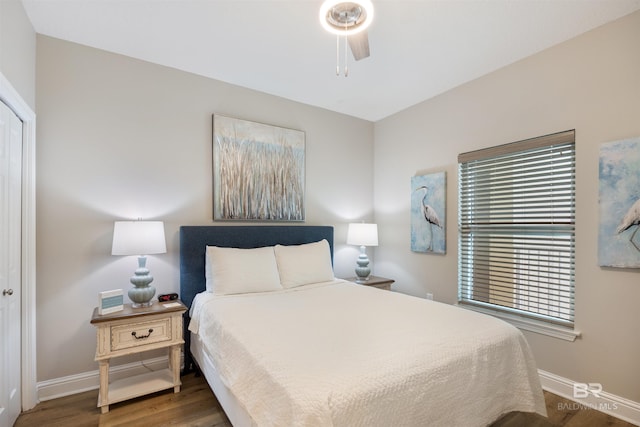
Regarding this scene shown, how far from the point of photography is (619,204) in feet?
6.98

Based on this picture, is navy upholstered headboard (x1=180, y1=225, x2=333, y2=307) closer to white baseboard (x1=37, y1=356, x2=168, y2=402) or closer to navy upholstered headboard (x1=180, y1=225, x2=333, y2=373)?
navy upholstered headboard (x1=180, y1=225, x2=333, y2=373)

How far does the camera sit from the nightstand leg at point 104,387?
216cm

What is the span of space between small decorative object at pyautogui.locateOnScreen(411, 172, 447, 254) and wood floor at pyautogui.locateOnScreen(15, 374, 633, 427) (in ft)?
5.17

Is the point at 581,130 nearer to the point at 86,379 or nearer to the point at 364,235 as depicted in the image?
the point at 364,235

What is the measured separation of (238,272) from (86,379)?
1.46m

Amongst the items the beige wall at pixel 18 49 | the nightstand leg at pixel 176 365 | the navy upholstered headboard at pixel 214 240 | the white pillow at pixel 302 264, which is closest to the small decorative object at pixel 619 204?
the white pillow at pixel 302 264

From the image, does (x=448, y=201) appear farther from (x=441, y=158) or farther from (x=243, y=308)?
(x=243, y=308)

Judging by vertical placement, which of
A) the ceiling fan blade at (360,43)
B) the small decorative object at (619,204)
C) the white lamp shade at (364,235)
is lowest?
the white lamp shade at (364,235)

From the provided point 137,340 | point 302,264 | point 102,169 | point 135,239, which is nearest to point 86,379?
point 137,340

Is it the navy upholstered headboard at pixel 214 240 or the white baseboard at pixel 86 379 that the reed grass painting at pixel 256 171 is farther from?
the white baseboard at pixel 86 379

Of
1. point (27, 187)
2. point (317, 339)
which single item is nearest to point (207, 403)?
point (317, 339)

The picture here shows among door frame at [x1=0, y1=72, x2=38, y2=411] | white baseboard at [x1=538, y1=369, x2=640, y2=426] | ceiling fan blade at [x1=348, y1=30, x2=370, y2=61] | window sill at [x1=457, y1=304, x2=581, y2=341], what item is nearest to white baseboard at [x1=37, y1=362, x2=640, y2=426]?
white baseboard at [x1=538, y1=369, x2=640, y2=426]

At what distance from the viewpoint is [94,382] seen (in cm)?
250

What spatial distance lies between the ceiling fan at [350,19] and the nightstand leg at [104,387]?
8.85 ft
